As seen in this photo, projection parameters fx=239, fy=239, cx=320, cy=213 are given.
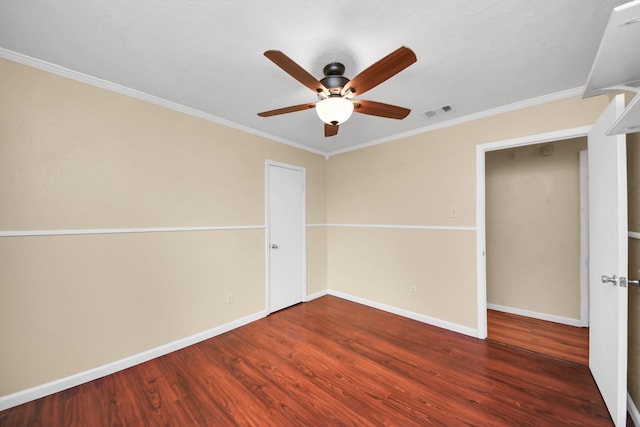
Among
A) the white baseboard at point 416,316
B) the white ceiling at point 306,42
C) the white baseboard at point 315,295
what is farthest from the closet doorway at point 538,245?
the white baseboard at point 315,295

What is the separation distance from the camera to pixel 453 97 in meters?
2.29

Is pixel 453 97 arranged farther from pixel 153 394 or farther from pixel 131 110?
pixel 153 394

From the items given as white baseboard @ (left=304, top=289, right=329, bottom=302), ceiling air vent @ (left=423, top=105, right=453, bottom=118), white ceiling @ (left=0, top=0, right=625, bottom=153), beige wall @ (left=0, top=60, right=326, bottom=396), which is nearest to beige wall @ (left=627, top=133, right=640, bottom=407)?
white ceiling @ (left=0, top=0, right=625, bottom=153)

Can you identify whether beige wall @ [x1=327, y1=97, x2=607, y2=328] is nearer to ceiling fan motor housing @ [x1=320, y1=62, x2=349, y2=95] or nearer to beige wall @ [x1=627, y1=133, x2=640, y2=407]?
beige wall @ [x1=627, y1=133, x2=640, y2=407]

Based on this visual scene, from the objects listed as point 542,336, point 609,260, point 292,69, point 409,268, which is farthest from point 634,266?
point 292,69

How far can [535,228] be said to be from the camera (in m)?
3.07

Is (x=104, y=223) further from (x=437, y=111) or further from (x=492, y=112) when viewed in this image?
(x=492, y=112)

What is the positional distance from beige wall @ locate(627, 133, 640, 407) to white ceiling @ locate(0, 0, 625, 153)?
2.46 feet

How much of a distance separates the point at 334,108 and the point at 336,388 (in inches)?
81.8

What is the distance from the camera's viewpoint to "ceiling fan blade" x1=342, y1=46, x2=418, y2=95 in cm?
123

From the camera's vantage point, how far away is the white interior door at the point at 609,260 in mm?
1412

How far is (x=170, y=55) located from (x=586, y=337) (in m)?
4.66

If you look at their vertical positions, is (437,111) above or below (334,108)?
above

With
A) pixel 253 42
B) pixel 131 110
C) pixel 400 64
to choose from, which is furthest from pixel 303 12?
pixel 131 110
